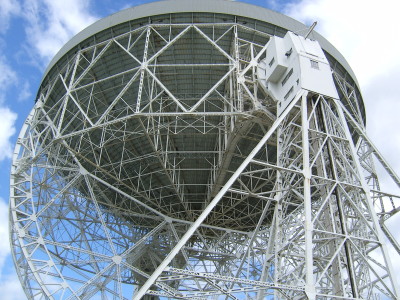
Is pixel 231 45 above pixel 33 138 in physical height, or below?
above

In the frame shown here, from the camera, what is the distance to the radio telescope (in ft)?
52.9

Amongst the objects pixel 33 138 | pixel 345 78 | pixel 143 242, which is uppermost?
pixel 345 78

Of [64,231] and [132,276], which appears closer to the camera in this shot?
[64,231]

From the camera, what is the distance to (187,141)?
22812 millimetres

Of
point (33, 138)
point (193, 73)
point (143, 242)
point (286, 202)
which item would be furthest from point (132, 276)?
point (286, 202)

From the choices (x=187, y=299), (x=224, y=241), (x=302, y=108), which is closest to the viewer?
(x=187, y=299)

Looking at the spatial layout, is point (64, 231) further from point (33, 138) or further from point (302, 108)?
point (302, 108)

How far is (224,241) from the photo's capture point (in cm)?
2677

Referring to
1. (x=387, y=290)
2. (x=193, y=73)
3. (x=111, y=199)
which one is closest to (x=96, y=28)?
(x=193, y=73)

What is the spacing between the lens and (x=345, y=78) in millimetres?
22750

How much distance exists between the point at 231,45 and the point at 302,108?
6658 millimetres

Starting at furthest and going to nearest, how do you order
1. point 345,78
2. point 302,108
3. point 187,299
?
1. point 345,78
2. point 302,108
3. point 187,299

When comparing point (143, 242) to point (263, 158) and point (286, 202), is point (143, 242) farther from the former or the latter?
point (286, 202)

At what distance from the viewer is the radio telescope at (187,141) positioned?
52.9 feet
